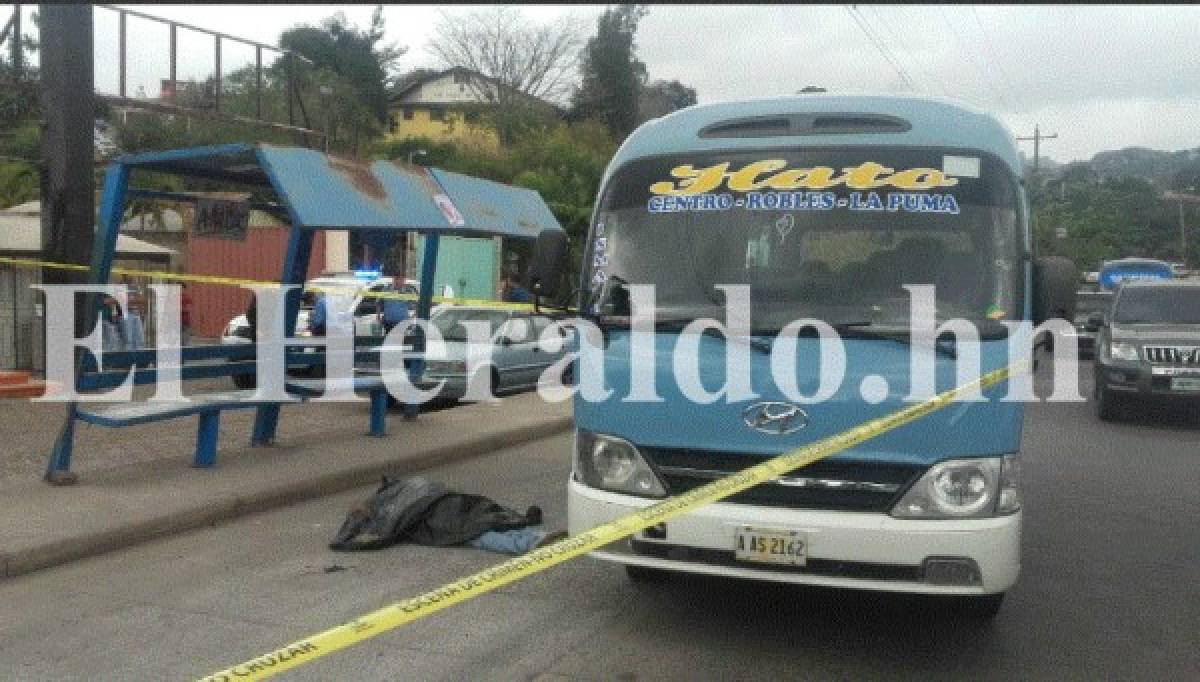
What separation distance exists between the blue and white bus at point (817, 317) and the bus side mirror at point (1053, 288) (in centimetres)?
3

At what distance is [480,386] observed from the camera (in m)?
14.2

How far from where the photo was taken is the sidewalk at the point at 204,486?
263 inches

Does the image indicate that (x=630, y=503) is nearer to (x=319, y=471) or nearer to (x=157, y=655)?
(x=157, y=655)

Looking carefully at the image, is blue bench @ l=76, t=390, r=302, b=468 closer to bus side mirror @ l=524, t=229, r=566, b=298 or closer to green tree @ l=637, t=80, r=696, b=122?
bus side mirror @ l=524, t=229, r=566, b=298

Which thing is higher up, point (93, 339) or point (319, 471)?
point (93, 339)

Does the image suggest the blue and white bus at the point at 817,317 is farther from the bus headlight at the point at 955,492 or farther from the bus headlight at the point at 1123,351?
the bus headlight at the point at 1123,351

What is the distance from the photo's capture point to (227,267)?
2708 centimetres

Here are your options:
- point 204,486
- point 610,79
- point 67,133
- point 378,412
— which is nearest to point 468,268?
point 378,412

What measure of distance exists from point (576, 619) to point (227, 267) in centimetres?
2363

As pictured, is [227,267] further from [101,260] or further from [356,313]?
[101,260]

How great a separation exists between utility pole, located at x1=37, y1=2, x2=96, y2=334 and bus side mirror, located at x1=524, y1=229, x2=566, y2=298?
564 centimetres

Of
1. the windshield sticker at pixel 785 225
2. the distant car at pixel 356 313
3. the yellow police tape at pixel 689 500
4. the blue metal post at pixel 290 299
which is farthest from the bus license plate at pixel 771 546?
the distant car at pixel 356 313

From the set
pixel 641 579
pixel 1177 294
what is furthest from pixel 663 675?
pixel 1177 294

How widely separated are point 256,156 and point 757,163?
15.1ft
